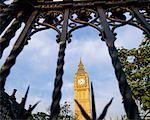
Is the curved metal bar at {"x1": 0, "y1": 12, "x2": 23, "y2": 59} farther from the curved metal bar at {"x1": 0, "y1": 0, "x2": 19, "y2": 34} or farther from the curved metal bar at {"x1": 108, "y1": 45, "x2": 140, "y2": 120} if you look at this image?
the curved metal bar at {"x1": 108, "y1": 45, "x2": 140, "y2": 120}

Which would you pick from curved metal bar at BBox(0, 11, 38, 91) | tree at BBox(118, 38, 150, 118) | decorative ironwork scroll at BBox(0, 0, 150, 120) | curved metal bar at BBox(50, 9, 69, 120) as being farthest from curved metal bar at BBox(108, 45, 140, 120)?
tree at BBox(118, 38, 150, 118)

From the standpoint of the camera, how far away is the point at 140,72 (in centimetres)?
1717

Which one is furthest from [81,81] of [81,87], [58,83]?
[58,83]

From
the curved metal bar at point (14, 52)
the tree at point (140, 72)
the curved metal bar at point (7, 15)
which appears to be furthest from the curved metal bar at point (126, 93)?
the tree at point (140, 72)

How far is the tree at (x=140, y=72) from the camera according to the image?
1563 centimetres

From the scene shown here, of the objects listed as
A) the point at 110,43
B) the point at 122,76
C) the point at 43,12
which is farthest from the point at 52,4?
the point at 122,76

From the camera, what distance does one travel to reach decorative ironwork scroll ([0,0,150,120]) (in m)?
2.69

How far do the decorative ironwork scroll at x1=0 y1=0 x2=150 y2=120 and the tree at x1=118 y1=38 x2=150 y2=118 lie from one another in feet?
39.2

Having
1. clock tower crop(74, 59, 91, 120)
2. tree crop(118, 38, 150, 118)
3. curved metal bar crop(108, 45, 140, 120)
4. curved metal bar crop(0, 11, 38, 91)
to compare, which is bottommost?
curved metal bar crop(108, 45, 140, 120)

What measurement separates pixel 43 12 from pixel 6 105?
1183 mm

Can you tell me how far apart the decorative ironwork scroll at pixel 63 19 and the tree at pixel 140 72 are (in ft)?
39.2

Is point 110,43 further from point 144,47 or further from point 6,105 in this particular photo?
point 144,47

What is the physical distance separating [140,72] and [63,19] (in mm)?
14295

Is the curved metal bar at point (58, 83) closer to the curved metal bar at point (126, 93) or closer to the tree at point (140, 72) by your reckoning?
the curved metal bar at point (126, 93)
